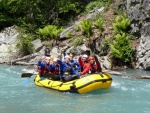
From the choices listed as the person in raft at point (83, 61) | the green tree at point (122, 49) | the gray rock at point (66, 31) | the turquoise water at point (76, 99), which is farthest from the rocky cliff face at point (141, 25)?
the person in raft at point (83, 61)

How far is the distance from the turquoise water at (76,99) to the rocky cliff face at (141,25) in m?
3.14

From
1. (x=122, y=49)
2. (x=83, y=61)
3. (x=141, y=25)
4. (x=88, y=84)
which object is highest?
(x=141, y=25)

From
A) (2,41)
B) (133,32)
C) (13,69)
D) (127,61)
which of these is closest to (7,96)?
(13,69)

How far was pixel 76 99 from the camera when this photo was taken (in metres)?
10.9

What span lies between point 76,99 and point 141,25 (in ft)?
28.4

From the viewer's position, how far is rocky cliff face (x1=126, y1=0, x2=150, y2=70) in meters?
17.0

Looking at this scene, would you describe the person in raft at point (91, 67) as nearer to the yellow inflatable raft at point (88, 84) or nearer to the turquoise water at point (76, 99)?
the yellow inflatable raft at point (88, 84)

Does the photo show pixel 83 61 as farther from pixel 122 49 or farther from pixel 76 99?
pixel 122 49

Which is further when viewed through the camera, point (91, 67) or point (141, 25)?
point (141, 25)

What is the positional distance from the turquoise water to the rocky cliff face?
124 inches

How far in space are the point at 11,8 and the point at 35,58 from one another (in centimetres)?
706

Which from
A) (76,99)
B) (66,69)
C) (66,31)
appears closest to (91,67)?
(66,69)

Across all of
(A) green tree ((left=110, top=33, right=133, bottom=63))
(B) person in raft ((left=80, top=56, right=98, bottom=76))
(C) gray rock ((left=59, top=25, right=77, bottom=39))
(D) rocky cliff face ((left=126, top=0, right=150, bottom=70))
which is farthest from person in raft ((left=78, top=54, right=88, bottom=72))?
(C) gray rock ((left=59, top=25, right=77, bottom=39))

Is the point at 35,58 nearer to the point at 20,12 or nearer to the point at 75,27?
the point at 75,27
